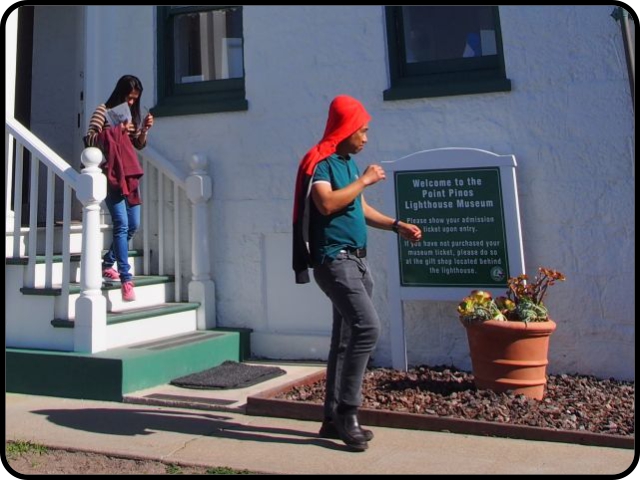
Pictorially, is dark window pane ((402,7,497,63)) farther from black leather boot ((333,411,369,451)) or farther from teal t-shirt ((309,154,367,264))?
black leather boot ((333,411,369,451))

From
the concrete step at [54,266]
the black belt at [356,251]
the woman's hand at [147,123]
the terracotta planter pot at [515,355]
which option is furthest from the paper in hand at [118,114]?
the terracotta planter pot at [515,355]

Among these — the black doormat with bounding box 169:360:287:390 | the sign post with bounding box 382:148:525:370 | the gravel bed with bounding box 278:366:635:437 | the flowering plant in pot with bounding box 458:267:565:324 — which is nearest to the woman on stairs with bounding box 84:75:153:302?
the black doormat with bounding box 169:360:287:390

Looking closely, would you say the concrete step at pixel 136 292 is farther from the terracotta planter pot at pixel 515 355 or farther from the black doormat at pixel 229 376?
the terracotta planter pot at pixel 515 355

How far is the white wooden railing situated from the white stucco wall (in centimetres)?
17

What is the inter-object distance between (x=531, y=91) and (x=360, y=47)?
144cm

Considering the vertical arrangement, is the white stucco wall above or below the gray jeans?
above

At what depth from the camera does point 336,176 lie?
12.6ft

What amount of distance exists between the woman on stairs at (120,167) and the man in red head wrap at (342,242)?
2363 millimetres

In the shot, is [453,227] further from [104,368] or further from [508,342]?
[104,368]

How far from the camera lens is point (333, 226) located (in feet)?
12.5

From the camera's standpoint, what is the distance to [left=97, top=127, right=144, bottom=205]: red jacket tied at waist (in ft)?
19.0

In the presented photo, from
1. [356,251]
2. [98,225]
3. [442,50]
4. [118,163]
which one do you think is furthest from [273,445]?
[442,50]

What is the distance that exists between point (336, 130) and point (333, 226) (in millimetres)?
520

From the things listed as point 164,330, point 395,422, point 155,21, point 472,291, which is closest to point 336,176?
point 395,422
